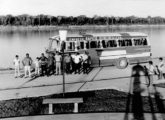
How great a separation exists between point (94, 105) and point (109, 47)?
454 inches

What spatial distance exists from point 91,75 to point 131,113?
29.3ft

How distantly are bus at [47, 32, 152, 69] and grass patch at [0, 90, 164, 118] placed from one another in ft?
27.3

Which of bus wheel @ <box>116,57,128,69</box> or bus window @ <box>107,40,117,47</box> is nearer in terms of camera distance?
bus wheel @ <box>116,57,128,69</box>

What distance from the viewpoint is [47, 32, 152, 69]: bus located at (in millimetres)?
A: 21250

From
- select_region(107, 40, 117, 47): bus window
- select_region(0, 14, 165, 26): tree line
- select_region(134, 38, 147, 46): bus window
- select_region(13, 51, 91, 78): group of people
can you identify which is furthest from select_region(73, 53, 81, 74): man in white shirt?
select_region(0, 14, 165, 26): tree line

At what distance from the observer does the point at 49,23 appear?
17638cm

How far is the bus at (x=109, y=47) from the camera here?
21.2 m

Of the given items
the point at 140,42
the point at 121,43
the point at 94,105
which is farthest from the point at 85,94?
the point at 140,42

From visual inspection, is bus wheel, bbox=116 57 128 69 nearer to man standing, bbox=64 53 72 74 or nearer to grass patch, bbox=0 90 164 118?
man standing, bbox=64 53 72 74

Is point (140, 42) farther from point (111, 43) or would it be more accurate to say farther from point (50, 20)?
point (50, 20)

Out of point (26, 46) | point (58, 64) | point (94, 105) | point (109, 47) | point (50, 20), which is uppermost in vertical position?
point (50, 20)

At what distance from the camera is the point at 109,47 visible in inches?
896

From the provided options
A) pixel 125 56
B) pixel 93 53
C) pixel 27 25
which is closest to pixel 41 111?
pixel 93 53

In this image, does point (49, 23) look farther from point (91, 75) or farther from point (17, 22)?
point (91, 75)
